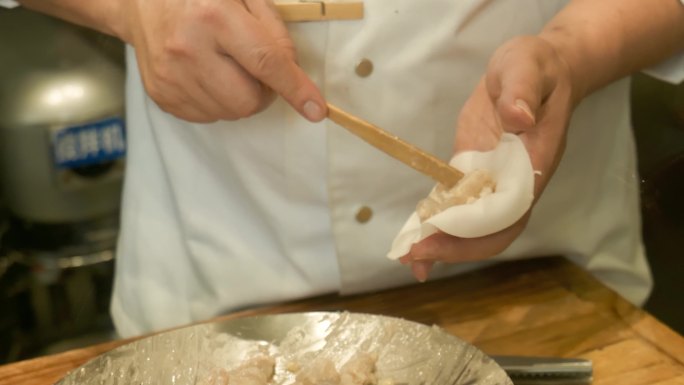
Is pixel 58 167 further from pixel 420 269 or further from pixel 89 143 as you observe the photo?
pixel 420 269

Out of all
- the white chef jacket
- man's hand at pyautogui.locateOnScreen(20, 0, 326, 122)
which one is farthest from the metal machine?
man's hand at pyautogui.locateOnScreen(20, 0, 326, 122)

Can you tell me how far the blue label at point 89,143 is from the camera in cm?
110

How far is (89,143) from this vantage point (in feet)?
3.69

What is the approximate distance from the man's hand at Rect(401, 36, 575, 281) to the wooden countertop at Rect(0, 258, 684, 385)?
10 centimetres

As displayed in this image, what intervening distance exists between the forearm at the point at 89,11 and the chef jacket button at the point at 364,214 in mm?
267

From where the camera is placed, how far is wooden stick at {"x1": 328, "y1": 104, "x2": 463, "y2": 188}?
605 millimetres

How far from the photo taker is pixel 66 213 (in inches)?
45.3

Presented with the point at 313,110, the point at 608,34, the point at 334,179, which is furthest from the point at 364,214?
the point at 608,34

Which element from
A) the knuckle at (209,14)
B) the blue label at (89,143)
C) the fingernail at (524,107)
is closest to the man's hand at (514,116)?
the fingernail at (524,107)

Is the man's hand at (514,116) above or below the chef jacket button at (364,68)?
below

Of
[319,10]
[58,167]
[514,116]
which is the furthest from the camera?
[58,167]

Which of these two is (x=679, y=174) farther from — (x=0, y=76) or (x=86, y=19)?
(x=0, y=76)

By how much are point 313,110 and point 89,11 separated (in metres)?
0.26

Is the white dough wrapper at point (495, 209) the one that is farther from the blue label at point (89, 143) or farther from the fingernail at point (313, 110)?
the blue label at point (89, 143)
